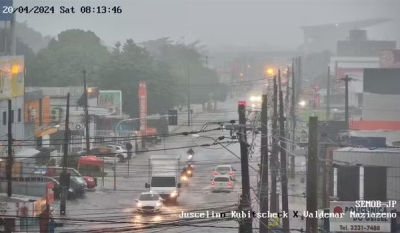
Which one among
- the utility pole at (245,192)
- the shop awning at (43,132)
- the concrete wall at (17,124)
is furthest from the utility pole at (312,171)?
the shop awning at (43,132)

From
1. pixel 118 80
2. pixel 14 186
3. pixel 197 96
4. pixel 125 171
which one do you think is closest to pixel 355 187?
pixel 14 186

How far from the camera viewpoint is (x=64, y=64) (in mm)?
30266

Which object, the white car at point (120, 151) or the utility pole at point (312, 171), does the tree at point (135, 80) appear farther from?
the utility pole at point (312, 171)

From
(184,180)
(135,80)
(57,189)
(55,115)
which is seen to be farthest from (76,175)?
(135,80)

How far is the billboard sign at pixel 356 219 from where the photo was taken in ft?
25.3

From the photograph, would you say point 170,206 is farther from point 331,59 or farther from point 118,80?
point 331,59

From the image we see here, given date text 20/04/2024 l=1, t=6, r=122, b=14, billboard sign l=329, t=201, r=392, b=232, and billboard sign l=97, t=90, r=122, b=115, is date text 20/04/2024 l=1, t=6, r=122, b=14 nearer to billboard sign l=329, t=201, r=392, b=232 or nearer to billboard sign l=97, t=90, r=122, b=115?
billboard sign l=329, t=201, r=392, b=232

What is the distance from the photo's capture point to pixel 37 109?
18281 mm

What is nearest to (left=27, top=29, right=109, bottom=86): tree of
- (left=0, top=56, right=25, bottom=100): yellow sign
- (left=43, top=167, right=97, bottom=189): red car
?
(left=0, top=56, right=25, bottom=100): yellow sign

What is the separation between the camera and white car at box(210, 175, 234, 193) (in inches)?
523

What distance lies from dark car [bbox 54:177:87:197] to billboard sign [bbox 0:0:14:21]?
A: 535 centimetres

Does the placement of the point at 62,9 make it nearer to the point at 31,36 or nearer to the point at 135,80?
the point at 135,80

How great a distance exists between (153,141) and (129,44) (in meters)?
10.5

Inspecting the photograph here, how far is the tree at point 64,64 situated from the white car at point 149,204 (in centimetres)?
1739
